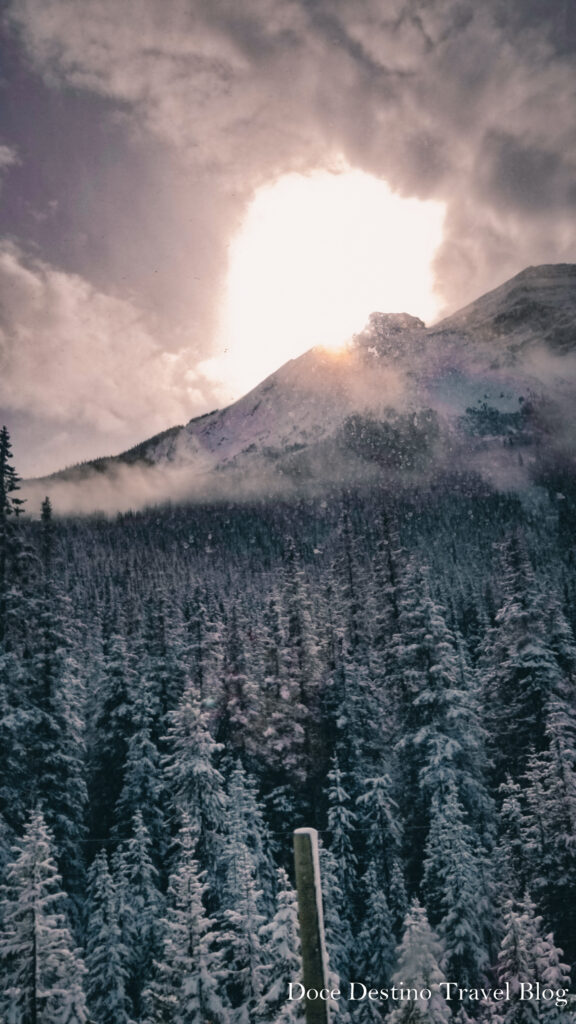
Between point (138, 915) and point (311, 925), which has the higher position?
point (311, 925)

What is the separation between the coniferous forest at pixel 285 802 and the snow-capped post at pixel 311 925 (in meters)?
11.6

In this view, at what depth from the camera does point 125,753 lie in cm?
3097

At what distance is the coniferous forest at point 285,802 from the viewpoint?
Result: 14891 millimetres

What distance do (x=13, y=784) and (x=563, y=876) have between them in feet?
64.0

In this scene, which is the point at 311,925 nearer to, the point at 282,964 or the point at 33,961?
the point at 282,964

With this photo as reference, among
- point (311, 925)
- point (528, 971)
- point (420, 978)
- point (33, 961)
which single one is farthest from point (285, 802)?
point (311, 925)

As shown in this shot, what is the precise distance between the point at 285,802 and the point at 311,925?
2661 cm

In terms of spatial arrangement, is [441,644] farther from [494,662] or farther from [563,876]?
[563,876]

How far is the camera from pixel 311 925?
4531 millimetres

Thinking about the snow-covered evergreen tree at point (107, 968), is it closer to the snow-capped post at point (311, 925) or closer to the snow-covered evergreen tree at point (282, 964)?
the snow-covered evergreen tree at point (282, 964)

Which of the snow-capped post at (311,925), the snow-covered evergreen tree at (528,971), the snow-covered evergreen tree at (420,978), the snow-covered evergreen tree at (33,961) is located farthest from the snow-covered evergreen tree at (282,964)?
the snow-capped post at (311,925)

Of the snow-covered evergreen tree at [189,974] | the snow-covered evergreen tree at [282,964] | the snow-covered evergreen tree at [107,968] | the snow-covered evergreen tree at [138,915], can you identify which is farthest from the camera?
the snow-covered evergreen tree at [138,915]

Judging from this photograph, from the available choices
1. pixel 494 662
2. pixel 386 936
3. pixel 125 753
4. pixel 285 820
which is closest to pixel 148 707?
pixel 125 753

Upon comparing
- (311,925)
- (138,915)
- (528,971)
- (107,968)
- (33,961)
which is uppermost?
(311,925)
